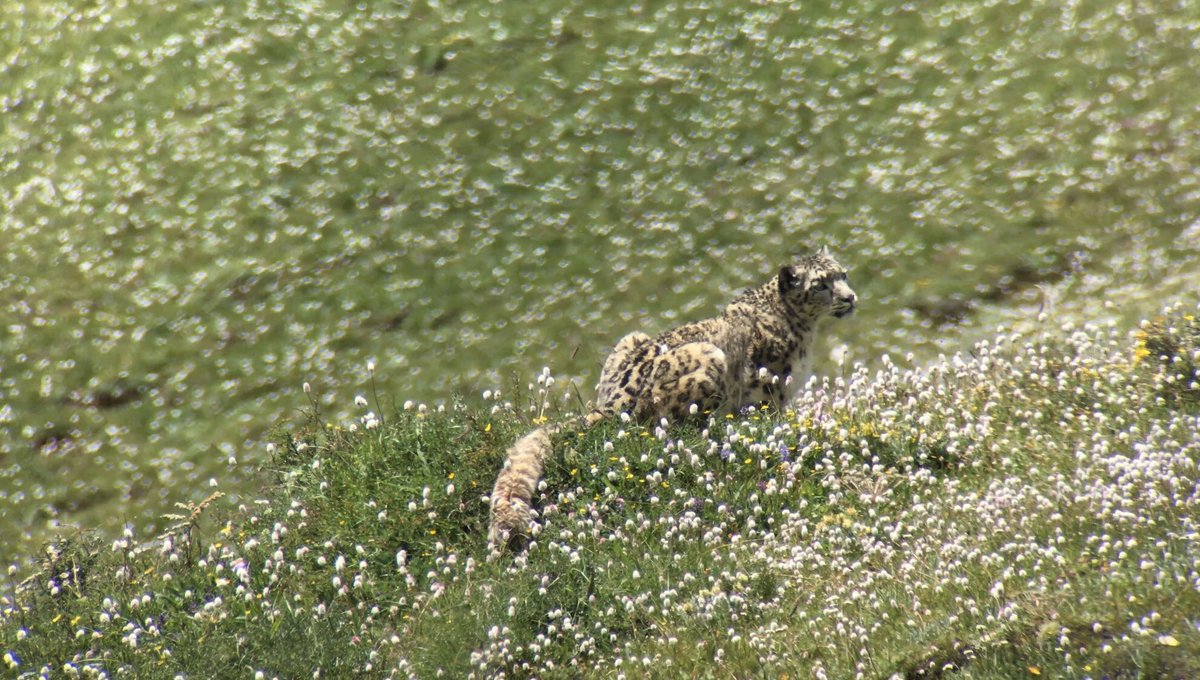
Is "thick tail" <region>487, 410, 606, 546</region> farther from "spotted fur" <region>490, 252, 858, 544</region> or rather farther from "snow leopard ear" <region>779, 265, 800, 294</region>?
"snow leopard ear" <region>779, 265, 800, 294</region>

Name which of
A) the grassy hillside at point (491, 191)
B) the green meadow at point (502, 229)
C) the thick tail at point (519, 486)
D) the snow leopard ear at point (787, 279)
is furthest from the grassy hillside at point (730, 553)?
the grassy hillside at point (491, 191)

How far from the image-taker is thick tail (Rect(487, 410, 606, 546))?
11727 mm

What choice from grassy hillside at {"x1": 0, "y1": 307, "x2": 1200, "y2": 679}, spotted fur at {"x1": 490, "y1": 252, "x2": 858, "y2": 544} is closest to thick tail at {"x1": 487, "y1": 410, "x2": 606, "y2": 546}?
spotted fur at {"x1": 490, "y1": 252, "x2": 858, "y2": 544}

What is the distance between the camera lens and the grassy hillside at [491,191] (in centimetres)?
1928

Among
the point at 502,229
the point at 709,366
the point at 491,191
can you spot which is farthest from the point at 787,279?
the point at 491,191

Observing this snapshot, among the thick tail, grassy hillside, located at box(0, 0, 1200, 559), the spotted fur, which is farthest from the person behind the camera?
grassy hillside, located at box(0, 0, 1200, 559)

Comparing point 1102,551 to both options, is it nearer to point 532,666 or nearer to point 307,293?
point 532,666

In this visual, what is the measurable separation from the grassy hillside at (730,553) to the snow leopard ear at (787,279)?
233 cm

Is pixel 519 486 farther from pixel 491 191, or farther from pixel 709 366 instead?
pixel 491 191

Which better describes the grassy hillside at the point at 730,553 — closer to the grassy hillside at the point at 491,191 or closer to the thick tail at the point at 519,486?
the thick tail at the point at 519,486

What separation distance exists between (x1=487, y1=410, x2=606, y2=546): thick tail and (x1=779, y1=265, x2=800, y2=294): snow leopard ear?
14.9 feet

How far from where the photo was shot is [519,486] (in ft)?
39.8

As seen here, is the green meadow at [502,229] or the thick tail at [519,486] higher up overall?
the thick tail at [519,486]

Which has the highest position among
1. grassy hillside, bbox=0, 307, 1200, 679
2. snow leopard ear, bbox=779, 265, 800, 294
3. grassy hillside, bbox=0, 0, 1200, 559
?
grassy hillside, bbox=0, 307, 1200, 679
